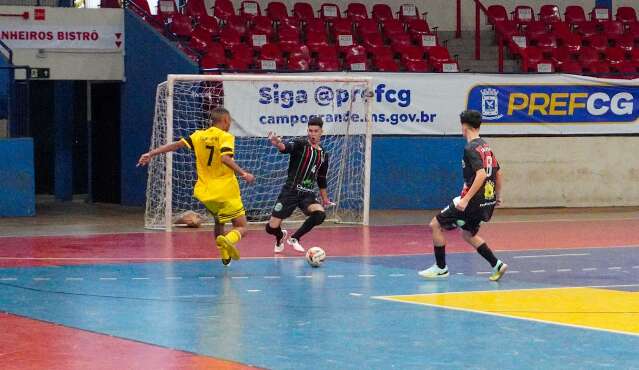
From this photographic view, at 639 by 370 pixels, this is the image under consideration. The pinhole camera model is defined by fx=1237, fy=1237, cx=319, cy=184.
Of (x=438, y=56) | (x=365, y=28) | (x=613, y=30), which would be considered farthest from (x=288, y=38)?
(x=613, y=30)

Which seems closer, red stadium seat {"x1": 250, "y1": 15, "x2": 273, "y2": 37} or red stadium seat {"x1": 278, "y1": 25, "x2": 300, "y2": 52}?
red stadium seat {"x1": 278, "y1": 25, "x2": 300, "y2": 52}

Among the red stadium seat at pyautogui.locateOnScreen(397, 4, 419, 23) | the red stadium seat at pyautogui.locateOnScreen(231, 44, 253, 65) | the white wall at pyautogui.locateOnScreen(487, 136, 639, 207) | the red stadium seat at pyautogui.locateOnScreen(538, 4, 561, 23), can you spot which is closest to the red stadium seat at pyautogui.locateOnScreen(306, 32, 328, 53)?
the red stadium seat at pyautogui.locateOnScreen(231, 44, 253, 65)

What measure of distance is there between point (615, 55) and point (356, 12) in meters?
6.64

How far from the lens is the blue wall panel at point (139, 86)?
26328 millimetres

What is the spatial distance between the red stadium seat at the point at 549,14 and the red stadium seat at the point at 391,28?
4649mm

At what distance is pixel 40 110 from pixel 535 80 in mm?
12318

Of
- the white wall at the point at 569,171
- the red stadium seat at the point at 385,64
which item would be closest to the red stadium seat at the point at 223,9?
the red stadium seat at the point at 385,64

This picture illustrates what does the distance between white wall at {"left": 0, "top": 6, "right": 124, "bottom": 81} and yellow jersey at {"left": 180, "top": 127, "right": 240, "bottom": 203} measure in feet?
38.7

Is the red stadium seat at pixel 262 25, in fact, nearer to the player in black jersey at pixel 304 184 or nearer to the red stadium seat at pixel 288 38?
the red stadium seat at pixel 288 38

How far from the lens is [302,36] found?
29.6 metres

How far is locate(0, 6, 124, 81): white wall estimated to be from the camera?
26797 millimetres

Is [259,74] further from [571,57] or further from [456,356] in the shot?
[456,356]

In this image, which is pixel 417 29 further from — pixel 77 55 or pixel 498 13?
pixel 77 55

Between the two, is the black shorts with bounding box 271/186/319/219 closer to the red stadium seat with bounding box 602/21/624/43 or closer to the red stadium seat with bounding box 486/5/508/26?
the red stadium seat with bounding box 486/5/508/26
